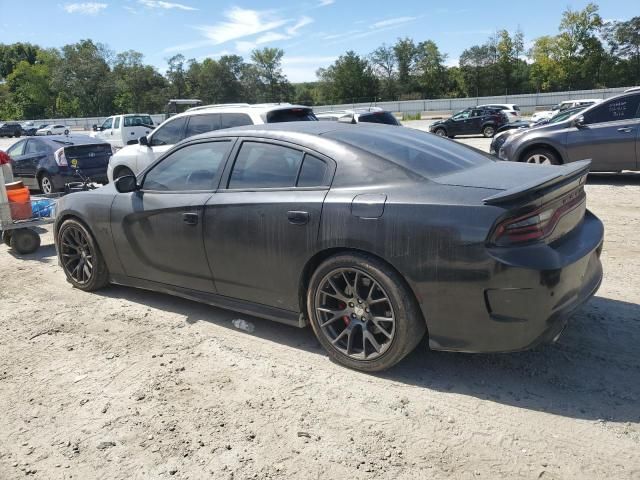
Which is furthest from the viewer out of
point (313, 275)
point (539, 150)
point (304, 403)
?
point (539, 150)

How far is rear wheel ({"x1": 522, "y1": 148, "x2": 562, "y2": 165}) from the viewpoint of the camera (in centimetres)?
1027

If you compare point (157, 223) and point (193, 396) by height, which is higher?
point (157, 223)

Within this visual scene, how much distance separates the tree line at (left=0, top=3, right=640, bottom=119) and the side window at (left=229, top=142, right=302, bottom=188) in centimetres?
7117

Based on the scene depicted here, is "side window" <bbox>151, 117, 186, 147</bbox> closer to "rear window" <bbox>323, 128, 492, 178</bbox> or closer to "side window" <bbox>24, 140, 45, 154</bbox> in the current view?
"side window" <bbox>24, 140, 45, 154</bbox>

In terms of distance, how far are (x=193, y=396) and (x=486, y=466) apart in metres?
1.78

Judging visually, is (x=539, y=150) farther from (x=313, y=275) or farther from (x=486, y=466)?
(x=486, y=466)

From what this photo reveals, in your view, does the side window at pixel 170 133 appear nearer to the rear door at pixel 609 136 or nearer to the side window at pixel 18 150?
the side window at pixel 18 150

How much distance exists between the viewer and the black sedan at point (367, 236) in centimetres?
303

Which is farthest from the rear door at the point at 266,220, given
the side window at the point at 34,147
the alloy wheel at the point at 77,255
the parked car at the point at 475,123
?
the parked car at the point at 475,123

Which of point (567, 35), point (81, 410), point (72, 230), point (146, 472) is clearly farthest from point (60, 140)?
point (567, 35)

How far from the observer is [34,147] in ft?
42.7

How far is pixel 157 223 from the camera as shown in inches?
178

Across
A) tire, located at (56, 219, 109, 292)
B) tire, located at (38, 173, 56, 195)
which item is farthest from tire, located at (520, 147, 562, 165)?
tire, located at (38, 173, 56, 195)

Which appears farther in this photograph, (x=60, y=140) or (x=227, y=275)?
(x=60, y=140)
